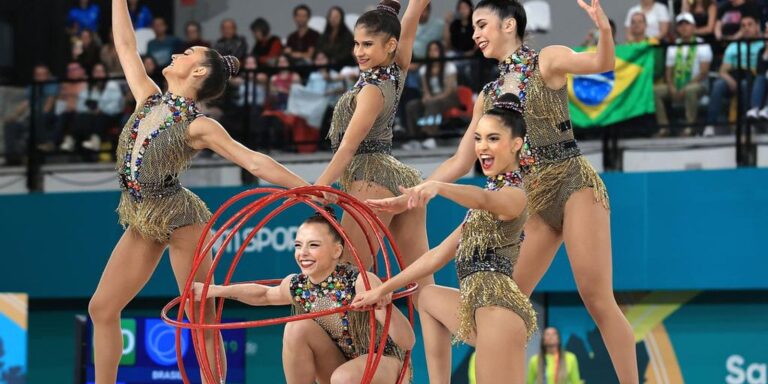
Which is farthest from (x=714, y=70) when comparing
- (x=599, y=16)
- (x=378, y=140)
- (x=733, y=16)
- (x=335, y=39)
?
(x=599, y=16)

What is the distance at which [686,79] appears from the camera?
795 centimetres

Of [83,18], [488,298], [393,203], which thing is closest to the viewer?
[393,203]

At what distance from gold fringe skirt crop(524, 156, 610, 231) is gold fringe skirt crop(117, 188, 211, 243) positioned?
121cm

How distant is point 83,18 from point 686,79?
18.7 ft

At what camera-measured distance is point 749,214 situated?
790 cm

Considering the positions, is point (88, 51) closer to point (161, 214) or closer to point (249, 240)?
point (161, 214)

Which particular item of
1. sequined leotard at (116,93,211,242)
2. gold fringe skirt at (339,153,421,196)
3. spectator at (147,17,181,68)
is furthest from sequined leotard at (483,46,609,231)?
spectator at (147,17,181,68)

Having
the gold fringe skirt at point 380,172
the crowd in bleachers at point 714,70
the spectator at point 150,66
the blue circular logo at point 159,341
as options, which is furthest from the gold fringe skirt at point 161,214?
the spectator at point 150,66

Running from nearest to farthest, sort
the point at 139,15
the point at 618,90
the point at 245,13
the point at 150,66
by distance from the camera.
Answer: the point at 618,90
the point at 150,66
the point at 139,15
the point at 245,13

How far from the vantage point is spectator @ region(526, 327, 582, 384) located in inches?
317

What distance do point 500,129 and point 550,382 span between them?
183 inches

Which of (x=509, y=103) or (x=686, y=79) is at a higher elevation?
(x=686, y=79)

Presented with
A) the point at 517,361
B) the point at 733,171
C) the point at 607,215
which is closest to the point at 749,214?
the point at 733,171

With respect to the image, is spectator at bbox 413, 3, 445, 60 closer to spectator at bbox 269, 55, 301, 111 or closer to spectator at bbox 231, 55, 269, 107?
spectator at bbox 269, 55, 301, 111
